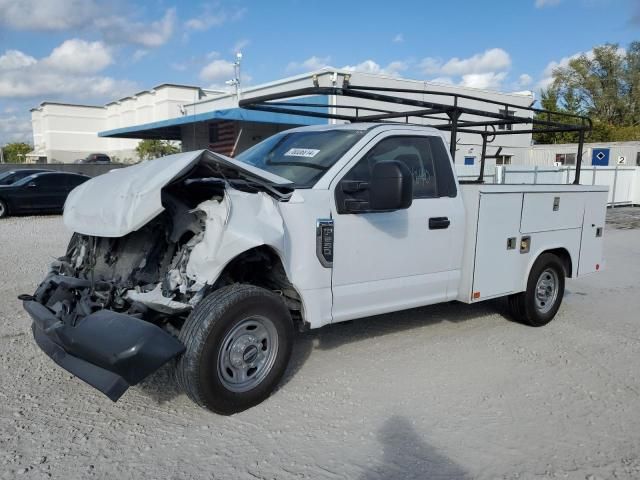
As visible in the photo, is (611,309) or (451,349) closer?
(451,349)

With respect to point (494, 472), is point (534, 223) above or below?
above

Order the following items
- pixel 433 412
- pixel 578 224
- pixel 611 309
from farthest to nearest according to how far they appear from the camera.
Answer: pixel 611 309 < pixel 578 224 < pixel 433 412

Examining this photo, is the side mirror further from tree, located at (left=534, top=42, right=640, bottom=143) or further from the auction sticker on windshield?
tree, located at (left=534, top=42, right=640, bottom=143)

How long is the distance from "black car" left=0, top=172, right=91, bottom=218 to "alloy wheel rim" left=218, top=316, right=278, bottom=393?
15990 millimetres

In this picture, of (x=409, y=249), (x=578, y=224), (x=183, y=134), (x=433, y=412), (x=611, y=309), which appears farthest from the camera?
(x=183, y=134)

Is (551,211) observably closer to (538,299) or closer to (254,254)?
(538,299)

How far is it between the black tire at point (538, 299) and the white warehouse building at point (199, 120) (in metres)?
1.77

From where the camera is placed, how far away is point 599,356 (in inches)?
210

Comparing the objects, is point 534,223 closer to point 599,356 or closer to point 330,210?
Result: point 599,356

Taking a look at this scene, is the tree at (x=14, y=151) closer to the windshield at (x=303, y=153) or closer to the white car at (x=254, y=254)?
the windshield at (x=303, y=153)

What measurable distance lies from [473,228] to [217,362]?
278 centimetres

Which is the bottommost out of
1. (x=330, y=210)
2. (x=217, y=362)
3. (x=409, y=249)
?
(x=217, y=362)

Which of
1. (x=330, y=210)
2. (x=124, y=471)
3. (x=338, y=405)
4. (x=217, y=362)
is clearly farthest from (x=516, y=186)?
(x=124, y=471)

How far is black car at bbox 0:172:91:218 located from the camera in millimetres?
17141
